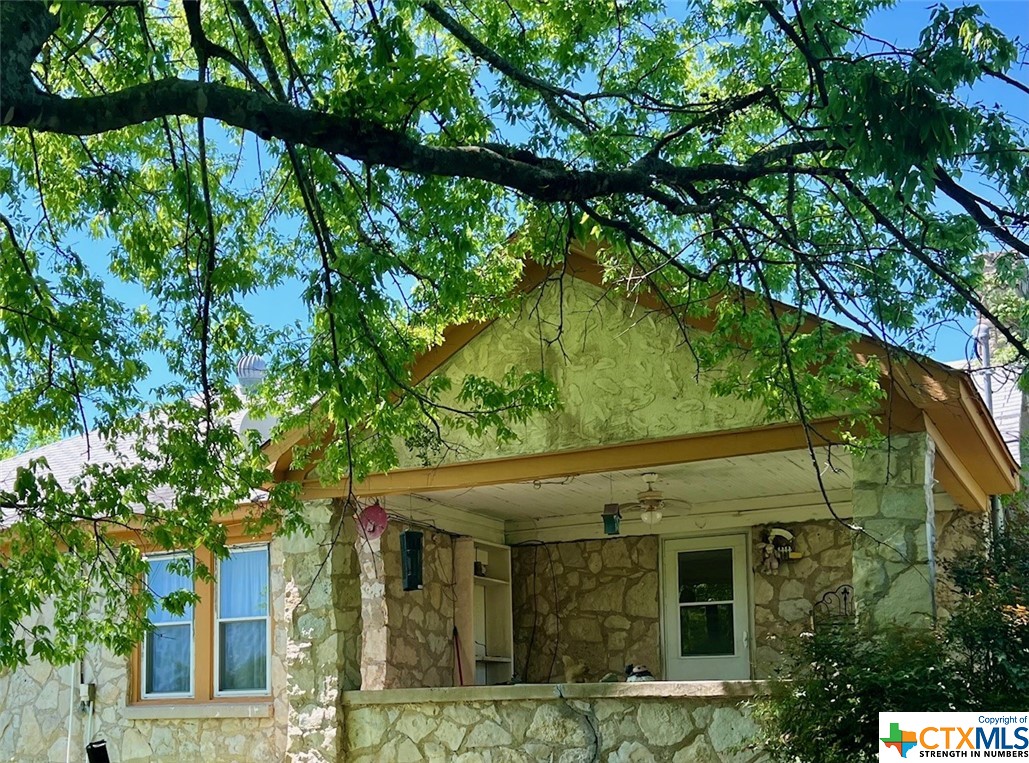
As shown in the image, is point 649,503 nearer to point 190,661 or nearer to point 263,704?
point 263,704

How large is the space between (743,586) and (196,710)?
18.4 feet

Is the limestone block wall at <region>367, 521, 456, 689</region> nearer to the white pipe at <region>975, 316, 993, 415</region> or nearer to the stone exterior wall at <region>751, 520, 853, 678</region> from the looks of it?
the stone exterior wall at <region>751, 520, 853, 678</region>

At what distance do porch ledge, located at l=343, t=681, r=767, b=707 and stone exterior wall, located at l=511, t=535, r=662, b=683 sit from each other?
3.50m

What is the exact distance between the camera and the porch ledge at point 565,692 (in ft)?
28.1

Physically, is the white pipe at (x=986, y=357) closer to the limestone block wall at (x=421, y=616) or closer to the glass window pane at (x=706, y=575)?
the glass window pane at (x=706, y=575)

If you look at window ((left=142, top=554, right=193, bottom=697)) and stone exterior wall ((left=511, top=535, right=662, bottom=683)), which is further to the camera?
stone exterior wall ((left=511, top=535, right=662, bottom=683))

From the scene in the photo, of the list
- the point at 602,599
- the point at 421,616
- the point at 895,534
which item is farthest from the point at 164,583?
the point at 895,534

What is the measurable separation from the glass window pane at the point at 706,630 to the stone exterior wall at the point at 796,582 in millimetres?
372

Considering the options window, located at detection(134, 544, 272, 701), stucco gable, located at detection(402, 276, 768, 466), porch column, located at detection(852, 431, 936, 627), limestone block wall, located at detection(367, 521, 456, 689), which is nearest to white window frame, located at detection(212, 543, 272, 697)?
window, located at detection(134, 544, 272, 701)

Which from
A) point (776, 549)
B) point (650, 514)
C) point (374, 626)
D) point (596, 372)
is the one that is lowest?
point (374, 626)

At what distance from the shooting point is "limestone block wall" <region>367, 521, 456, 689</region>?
11.9 metres

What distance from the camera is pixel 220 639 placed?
12.3m

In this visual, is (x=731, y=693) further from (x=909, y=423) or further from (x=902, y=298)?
(x=902, y=298)

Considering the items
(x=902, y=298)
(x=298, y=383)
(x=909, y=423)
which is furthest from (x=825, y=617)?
(x=298, y=383)
